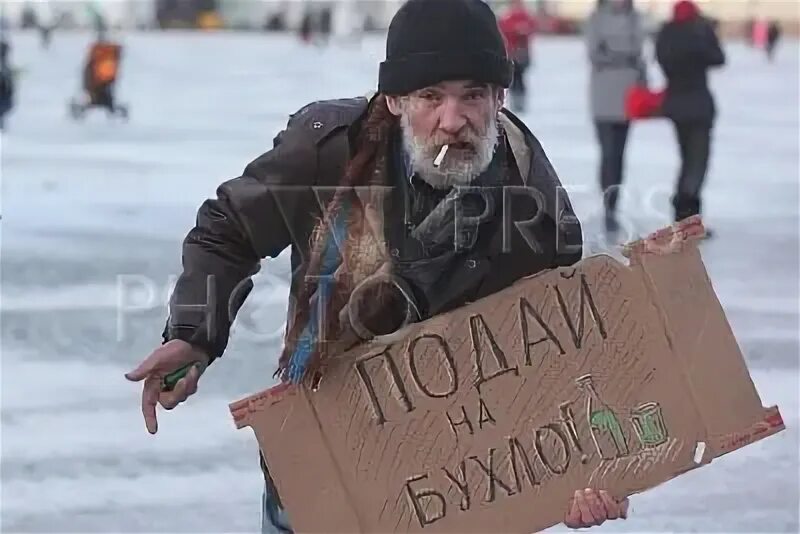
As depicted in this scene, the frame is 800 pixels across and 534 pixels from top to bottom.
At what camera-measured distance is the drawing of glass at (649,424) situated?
230 centimetres

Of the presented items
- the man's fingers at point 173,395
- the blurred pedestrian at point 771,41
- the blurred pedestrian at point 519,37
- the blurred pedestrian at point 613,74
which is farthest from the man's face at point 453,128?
the blurred pedestrian at point 771,41

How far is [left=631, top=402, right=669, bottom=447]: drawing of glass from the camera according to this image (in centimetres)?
230

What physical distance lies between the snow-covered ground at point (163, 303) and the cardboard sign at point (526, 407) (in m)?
0.50

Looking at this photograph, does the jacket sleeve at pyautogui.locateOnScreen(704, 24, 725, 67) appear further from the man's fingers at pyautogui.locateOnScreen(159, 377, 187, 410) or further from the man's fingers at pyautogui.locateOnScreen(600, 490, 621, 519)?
the man's fingers at pyautogui.locateOnScreen(159, 377, 187, 410)

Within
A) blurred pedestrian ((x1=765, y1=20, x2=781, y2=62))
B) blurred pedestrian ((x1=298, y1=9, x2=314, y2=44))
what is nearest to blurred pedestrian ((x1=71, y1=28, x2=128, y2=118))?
blurred pedestrian ((x1=298, y1=9, x2=314, y2=44))

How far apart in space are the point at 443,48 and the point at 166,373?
0.63 meters

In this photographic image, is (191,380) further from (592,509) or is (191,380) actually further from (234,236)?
(592,509)

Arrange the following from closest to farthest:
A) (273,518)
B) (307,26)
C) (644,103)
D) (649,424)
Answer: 1. (649,424)
2. (273,518)
3. (644,103)
4. (307,26)

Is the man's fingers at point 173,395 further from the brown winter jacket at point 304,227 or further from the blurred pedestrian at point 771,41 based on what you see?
the blurred pedestrian at point 771,41

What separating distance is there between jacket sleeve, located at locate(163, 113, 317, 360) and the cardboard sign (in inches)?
6.5

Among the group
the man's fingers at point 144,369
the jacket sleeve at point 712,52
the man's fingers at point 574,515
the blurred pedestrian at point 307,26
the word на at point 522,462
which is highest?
the man's fingers at point 144,369

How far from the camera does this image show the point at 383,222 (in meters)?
2.33

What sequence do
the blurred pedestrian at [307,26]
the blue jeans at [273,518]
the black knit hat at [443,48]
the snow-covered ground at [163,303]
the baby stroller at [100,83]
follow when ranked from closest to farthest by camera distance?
the black knit hat at [443,48] → the blue jeans at [273,518] → the snow-covered ground at [163,303] → the baby stroller at [100,83] → the blurred pedestrian at [307,26]

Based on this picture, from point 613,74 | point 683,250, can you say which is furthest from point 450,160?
point 613,74
